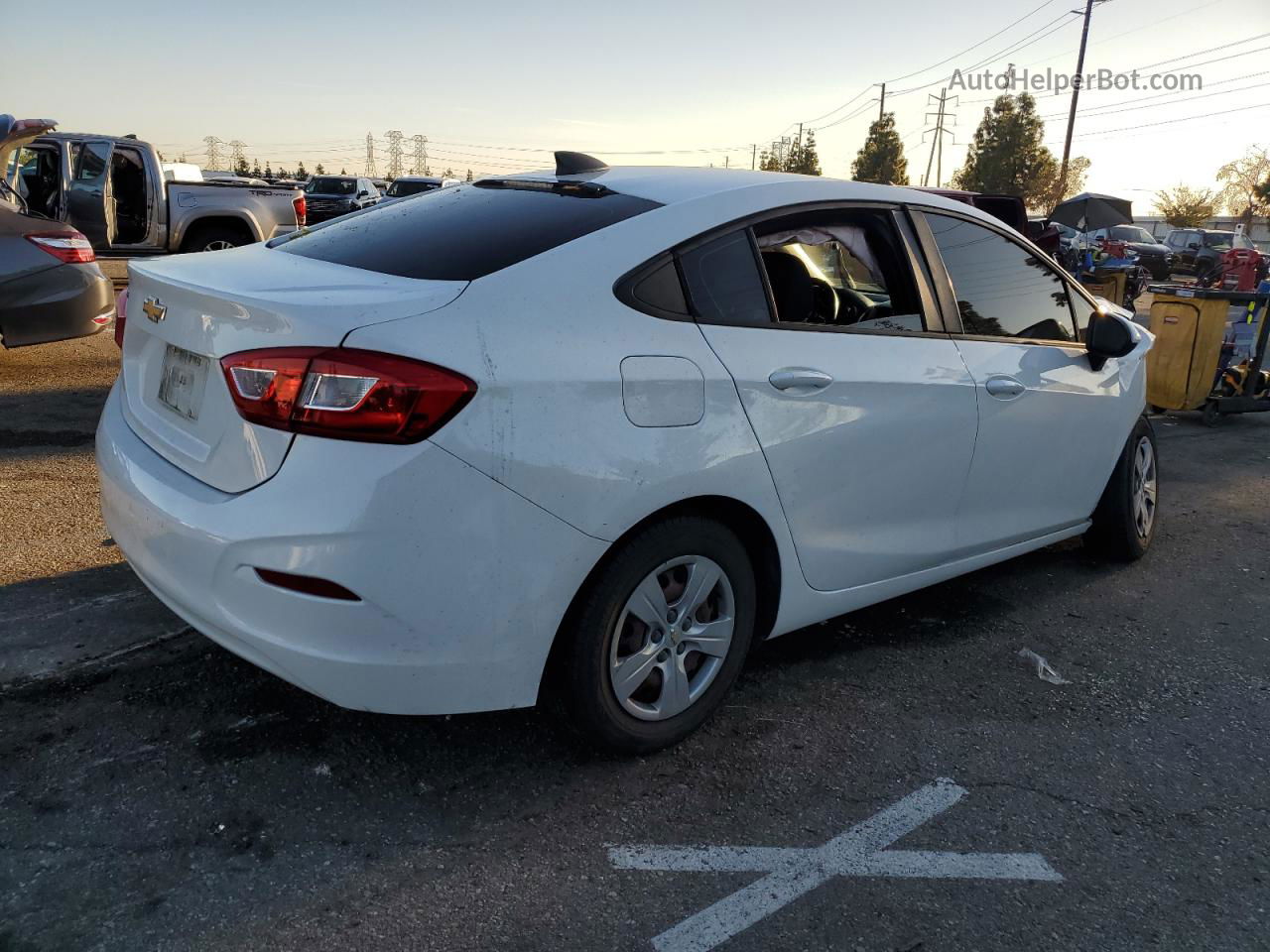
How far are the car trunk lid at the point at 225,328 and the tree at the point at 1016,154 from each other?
55.8 meters

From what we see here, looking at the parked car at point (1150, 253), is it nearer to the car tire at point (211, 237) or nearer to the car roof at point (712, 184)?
the car tire at point (211, 237)

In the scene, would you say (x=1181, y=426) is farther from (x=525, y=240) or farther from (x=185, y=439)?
(x=185, y=439)

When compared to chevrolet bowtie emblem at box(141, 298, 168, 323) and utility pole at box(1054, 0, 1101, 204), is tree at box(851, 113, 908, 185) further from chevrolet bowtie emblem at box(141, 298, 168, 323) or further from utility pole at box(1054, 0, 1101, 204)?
chevrolet bowtie emblem at box(141, 298, 168, 323)

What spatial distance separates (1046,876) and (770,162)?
9351 cm

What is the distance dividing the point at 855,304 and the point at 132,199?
12285 mm

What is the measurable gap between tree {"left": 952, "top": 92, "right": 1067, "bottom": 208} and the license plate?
184 feet

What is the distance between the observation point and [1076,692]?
3479mm

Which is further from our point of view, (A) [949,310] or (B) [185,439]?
(A) [949,310]

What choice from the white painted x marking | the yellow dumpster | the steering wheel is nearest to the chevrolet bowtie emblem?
the white painted x marking

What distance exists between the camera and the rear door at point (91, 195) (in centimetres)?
1203

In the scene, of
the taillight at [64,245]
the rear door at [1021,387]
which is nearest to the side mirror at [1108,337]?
the rear door at [1021,387]

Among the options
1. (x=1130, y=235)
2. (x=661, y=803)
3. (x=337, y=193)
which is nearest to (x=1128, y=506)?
(x=661, y=803)

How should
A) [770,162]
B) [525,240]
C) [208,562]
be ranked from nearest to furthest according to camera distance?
[208,562], [525,240], [770,162]

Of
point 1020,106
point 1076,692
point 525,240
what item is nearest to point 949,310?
point 1076,692
